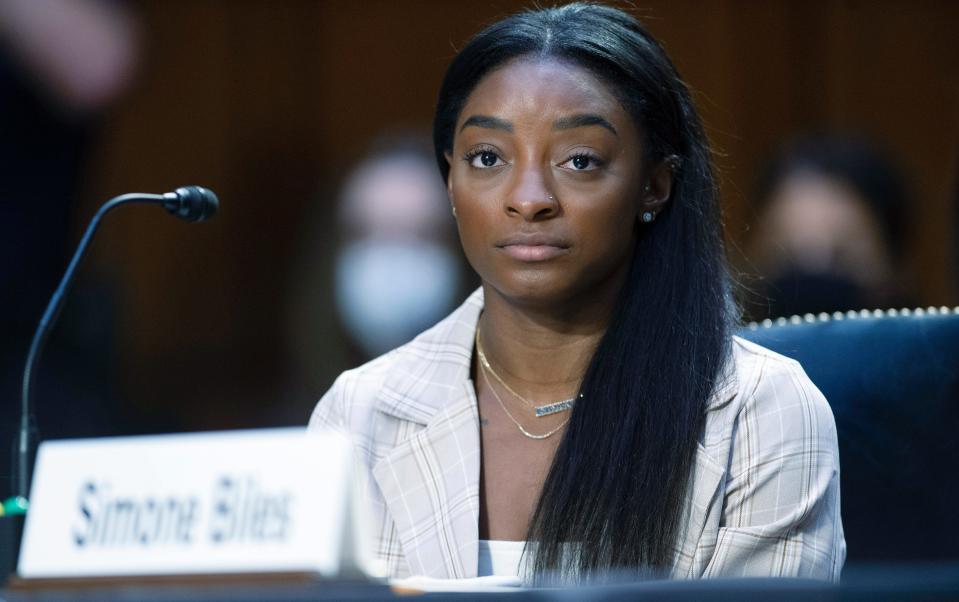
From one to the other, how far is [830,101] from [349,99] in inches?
61.0

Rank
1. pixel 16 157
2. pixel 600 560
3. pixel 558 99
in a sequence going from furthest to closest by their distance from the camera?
pixel 16 157
pixel 558 99
pixel 600 560

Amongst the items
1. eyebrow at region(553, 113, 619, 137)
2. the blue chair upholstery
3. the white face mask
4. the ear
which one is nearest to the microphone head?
eyebrow at region(553, 113, 619, 137)

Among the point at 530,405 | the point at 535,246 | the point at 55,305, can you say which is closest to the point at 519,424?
the point at 530,405

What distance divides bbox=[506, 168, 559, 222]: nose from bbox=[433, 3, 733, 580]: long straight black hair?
19 centimetres

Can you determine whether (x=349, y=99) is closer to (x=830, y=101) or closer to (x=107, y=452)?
(x=830, y=101)

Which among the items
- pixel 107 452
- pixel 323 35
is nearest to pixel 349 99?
pixel 323 35

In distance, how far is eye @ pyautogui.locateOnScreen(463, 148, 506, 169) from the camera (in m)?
1.92

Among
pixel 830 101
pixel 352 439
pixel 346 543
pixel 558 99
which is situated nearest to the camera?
pixel 346 543

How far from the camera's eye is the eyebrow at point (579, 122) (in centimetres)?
188

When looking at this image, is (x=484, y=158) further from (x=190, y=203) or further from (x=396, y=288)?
(x=396, y=288)

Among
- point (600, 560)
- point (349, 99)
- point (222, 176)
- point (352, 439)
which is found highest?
point (349, 99)

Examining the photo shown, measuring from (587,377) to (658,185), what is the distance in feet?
1.00

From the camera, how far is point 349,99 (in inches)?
181

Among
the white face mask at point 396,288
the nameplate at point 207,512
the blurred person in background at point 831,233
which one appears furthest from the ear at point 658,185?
the white face mask at point 396,288
